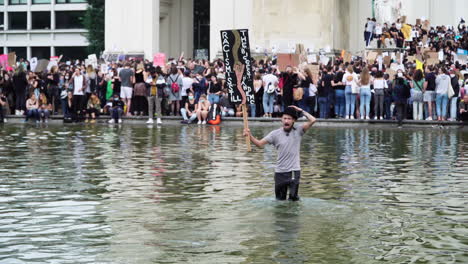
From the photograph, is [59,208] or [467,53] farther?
[467,53]

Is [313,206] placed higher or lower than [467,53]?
lower

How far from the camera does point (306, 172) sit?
65.6 ft

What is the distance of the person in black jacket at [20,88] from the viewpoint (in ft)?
131

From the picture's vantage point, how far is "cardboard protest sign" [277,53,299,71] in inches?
1529

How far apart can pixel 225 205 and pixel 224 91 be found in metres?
23.7

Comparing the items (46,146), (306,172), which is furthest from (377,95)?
(306,172)

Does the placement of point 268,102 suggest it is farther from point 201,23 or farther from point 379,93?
point 201,23

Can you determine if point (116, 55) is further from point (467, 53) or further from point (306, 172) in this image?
point (306, 172)

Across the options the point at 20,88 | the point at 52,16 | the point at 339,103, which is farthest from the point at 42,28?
the point at 339,103

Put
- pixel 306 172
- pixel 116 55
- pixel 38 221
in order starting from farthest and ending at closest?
1. pixel 116 55
2. pixel 306 172
3. pixel 38 221

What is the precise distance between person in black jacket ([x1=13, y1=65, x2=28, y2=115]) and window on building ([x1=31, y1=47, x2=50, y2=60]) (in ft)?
187

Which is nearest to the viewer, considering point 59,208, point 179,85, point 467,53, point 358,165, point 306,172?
point 59,208

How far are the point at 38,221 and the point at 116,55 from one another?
147ft

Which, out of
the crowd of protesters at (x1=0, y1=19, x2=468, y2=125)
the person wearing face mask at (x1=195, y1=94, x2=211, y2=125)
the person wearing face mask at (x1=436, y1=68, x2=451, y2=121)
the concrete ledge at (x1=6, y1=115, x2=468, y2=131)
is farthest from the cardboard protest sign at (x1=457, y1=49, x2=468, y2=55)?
the person wearing face mask at (x1=195, y1=94, x2=211, y2=125)
